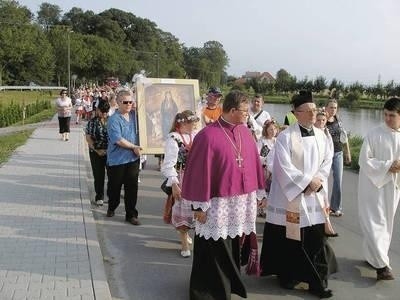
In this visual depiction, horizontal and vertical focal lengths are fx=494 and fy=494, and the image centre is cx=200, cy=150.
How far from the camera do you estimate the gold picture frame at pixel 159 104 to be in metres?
7.71

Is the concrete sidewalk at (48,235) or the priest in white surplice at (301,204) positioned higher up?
the priest in white surplice at (301,204)

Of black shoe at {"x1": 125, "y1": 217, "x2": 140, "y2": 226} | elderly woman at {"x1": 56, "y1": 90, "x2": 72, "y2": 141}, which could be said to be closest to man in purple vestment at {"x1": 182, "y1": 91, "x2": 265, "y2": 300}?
black shoe at {"x1": 125, "y1": 217, "x2": 140, "y2": 226}

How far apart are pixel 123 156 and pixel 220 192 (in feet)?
10.5

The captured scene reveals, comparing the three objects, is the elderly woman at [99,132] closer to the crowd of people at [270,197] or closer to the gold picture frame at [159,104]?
the gold picture frame at [159,104]

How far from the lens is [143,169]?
1202cm

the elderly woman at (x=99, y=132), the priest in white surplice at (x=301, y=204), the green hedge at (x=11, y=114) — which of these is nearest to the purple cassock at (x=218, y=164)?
the priest in white surplice at (x=301, y=204)

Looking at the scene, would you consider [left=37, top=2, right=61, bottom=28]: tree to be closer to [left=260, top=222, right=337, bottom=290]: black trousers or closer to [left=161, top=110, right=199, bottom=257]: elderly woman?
[left=161, top=110, right=199, bottom=257]: elderly woman

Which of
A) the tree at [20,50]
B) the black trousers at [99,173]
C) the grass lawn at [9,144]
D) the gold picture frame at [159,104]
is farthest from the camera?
the tree at [20,50]

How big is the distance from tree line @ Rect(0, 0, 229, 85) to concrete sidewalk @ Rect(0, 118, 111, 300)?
127 feet

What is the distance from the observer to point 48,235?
639cm

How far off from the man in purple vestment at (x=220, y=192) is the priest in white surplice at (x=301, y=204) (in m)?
0.38

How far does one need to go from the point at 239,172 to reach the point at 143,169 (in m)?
7.77

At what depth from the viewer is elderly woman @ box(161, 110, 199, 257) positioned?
219 inches

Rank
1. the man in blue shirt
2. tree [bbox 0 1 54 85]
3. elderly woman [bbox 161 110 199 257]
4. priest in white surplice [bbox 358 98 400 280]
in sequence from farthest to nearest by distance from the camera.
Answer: tree [bbox 0 1 54 85] < the man in blue shirt < elderly woman [bbox 161 110 199 257] < priest in white surplice [bbox 358 98 400 280]
